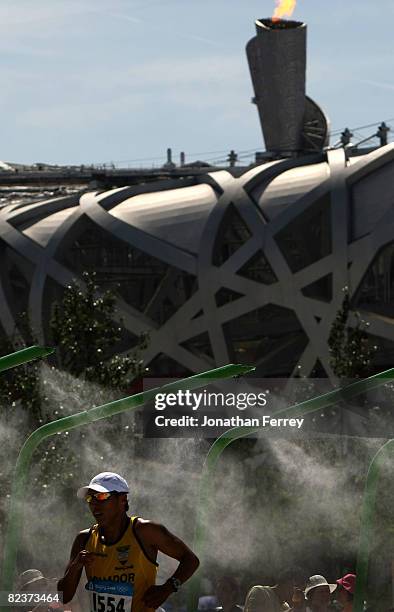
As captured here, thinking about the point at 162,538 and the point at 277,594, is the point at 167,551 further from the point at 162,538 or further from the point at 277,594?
the point at 277,594

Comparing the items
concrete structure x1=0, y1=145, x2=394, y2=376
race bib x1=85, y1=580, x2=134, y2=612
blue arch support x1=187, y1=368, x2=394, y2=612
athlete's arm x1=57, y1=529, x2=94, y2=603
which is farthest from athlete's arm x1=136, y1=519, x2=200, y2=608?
concrete structure x1=0, y1=145, x2=394, y2=376

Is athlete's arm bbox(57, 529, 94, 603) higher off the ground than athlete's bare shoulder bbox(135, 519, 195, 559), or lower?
lower

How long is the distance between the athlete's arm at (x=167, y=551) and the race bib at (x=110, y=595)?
5.2 inches

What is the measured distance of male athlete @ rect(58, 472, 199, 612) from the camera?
23.6 ft

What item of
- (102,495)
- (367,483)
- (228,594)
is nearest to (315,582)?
(228,594)

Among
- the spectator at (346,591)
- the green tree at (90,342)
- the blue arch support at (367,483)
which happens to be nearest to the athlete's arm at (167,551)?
the blue arch support at (367,483)

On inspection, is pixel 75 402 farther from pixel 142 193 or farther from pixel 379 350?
pixel 142 193

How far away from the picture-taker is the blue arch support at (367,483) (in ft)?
28.4

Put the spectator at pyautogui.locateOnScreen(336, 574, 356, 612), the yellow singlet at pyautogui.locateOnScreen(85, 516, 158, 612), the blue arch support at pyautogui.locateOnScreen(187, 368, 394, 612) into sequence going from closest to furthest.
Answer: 1. the yellow singlet at pyautogui.locateOnScreen(85, 516, 158, 612)
2. the blue arch support at pyautogui.locateOnScreen(187, 368, 394, 612)
3. the spectator at pyautogui.locateOnScreen(336, 574, 356, 612)

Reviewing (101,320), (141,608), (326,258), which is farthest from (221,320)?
(141,608)

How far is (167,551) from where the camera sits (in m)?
7.23

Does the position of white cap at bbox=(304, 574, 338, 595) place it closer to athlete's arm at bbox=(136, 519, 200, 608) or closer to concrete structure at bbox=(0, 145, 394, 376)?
athlete's arm at bbox=(136, 519, 200, 608)

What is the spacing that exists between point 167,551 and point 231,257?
2140 inches

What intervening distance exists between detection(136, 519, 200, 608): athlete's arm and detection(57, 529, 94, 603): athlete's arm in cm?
31
